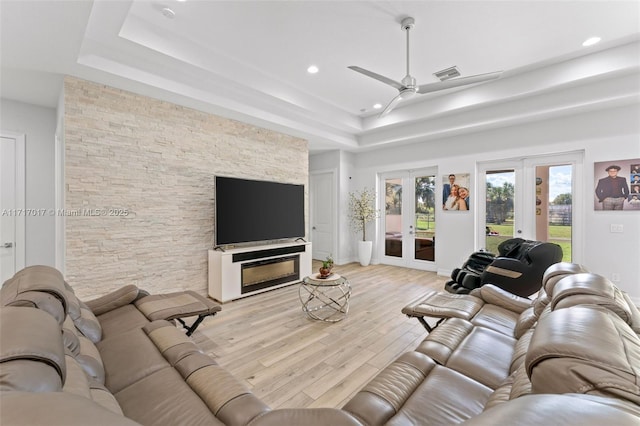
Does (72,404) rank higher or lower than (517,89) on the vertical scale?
lower

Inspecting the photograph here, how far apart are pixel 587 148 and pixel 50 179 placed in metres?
7.98

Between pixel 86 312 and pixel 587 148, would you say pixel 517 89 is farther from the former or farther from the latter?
pixel 86 312

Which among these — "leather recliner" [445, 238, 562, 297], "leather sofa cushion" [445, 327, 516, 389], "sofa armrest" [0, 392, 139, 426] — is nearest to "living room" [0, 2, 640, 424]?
"leather recliner" [445, 238, 562, 297]

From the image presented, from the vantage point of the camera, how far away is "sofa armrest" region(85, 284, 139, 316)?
92.2 inches

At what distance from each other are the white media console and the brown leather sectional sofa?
1.72 metres

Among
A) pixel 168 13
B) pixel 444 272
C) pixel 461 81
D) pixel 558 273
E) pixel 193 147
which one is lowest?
pixel 444 272

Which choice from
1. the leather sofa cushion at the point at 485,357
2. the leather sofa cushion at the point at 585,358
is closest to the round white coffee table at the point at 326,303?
the leather sofa cushion at the point at 485,357

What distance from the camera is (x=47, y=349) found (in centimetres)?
87

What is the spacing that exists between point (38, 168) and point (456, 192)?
6.91 meters

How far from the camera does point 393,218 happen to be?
6645 mm

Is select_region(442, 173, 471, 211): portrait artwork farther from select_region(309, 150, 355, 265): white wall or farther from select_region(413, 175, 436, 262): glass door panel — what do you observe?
select_region(309, 150, 355, 265): white wall

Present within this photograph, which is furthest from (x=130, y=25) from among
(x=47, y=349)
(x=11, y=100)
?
(x=47, y=349)

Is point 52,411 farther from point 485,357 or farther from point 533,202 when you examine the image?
point 533,202

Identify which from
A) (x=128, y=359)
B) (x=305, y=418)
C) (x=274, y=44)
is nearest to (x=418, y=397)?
(x=305, y=418)
